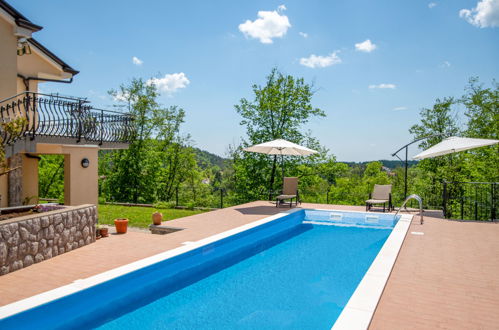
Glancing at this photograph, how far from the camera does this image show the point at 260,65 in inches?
835

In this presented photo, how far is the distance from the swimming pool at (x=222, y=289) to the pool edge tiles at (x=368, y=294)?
0.14 metres

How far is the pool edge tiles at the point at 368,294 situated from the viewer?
3.56m

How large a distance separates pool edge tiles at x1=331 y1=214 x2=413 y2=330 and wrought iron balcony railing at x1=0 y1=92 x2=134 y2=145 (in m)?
7.34

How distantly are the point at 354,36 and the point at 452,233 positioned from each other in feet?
43.3

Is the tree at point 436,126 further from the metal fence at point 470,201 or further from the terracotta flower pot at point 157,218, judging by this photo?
the terracotta flower pot at point 157,218

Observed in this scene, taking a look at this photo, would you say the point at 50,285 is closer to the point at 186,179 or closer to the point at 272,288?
the point at 272,288

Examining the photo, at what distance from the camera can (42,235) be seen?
5863 millimetres

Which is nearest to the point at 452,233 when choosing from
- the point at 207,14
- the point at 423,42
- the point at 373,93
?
the point at 423,42

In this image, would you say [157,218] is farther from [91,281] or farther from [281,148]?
[281,148]

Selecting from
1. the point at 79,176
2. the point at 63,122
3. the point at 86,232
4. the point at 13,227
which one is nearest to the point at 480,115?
the point at 79,176

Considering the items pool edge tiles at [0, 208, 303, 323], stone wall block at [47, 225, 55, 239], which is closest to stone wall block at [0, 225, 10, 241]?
stone wall block at [47, 225, 55, 239]

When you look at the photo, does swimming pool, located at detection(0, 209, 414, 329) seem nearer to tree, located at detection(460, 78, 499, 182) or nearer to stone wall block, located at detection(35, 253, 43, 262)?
stone wall block, located at detection(35, 253, 43, 262)

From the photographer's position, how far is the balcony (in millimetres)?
7527

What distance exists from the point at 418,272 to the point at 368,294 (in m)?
1.54
